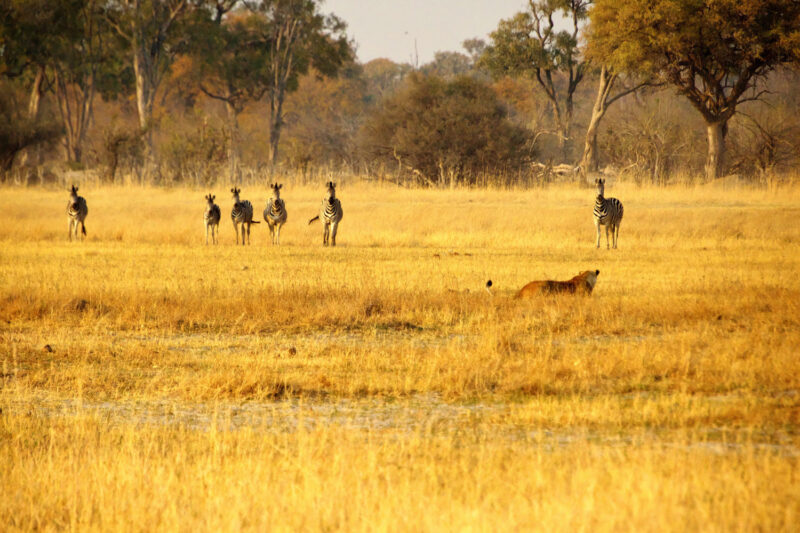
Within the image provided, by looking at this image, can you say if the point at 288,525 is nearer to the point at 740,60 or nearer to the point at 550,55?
the point at 740,60

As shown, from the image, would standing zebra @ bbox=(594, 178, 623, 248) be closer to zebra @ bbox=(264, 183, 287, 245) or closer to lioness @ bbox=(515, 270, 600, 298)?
zebra @ bbox=(264, 183, 287, 245)

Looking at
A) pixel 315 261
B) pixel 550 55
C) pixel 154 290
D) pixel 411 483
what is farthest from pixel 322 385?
pixel 550 55

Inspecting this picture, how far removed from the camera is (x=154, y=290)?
13.3 metres

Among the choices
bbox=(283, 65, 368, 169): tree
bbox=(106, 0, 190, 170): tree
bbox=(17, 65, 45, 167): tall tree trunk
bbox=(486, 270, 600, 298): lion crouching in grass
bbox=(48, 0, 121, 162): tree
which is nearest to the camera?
bbox=(486, 270, 600, 298): lion crouching in grass

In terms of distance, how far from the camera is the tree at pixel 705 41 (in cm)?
3155

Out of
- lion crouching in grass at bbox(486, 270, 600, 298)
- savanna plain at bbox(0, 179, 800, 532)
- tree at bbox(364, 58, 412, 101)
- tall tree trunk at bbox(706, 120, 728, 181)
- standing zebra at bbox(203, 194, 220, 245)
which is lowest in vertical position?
savanna plain at bbox(0, 179, 800, 532)

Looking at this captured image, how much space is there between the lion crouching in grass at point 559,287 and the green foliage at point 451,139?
21.9 metres

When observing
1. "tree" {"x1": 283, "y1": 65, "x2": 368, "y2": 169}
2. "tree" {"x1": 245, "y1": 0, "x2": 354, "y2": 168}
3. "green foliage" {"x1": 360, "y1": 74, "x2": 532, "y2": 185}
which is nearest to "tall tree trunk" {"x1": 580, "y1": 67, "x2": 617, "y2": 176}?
"green foliage" {"x1": 360, "y1": 74, "x2": 532, "y2": 185}

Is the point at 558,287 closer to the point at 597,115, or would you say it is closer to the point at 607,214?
the point at 607,214

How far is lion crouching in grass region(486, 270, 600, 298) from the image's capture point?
11938 mm

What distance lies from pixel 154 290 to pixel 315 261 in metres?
4.88

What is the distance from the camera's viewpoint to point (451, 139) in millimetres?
36125

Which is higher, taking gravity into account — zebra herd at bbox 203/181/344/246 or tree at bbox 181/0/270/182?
tree at bbox 181/0/270/182

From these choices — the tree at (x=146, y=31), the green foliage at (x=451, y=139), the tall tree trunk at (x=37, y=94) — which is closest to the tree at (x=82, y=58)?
the tall tree trunk at (x=37, y=94)
